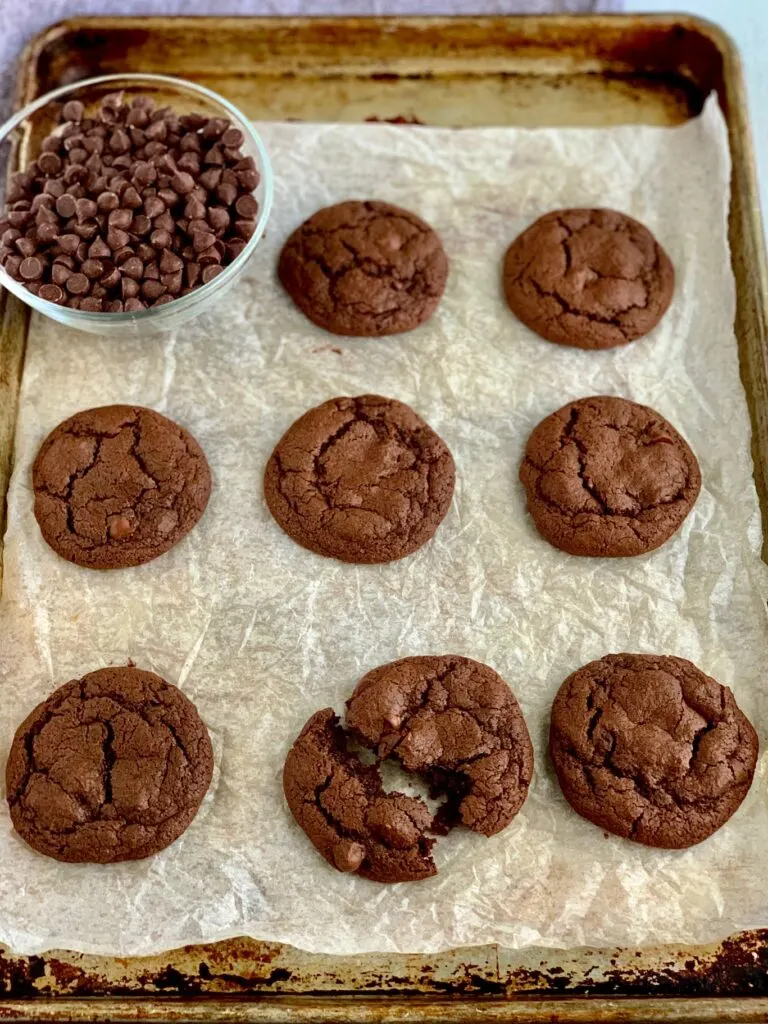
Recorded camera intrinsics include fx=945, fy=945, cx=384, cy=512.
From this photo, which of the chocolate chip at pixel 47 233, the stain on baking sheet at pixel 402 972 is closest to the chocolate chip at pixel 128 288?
the chocolate chip at pixel 47 233

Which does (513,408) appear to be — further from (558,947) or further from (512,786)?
(558,947)

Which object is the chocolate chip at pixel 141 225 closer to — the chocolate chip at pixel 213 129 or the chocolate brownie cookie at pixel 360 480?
the chocolate chip at pixel 213 129

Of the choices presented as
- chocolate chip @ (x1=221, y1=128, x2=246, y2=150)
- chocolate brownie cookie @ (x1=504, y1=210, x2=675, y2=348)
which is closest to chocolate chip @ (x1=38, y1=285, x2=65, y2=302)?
chocolate chip @ (x1=221, y1=128, x2=246, y2=150)

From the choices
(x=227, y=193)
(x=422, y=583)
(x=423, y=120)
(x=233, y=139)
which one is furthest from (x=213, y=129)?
(x=422, y=583)

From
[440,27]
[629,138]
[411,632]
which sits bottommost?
[411,632]

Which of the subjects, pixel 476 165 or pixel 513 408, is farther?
pixel 476 165

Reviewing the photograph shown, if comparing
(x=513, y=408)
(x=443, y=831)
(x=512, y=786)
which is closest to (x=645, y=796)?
(x=512, y=786)
